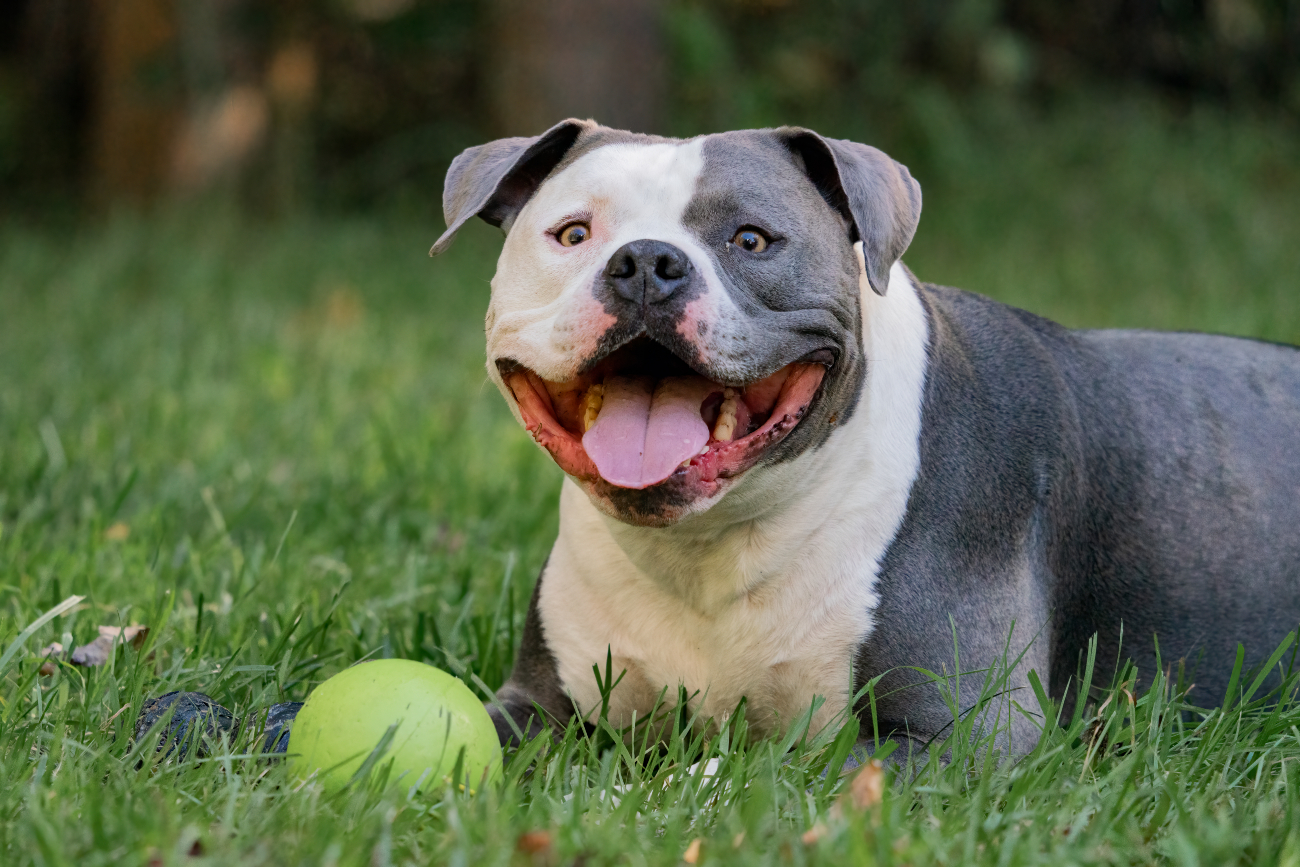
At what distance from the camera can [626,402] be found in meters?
2.52

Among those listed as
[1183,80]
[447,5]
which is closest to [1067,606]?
[447,5]

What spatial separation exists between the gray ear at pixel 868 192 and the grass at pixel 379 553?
879 millimetres

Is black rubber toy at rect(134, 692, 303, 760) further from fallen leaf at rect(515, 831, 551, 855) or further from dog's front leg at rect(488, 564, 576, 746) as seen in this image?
fallen leaf at rect(515, 831, 551, 855)

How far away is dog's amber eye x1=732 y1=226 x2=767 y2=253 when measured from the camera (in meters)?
2.54

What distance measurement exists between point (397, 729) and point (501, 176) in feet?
3.49

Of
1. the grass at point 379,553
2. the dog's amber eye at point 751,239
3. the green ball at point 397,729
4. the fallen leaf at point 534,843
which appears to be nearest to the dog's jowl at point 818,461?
the dog's amber eye at point 751,239

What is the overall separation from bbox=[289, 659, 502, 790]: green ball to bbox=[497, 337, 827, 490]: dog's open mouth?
0.47 metres

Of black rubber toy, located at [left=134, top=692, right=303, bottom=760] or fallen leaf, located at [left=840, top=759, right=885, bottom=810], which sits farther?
black rubber toy, located at [left=134, top=692, right=303, bottom=760]

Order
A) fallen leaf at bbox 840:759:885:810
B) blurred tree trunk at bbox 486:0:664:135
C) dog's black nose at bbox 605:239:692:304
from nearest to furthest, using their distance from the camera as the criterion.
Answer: fallen leaf at bbox 840:759:885:810 < dog's black nose at bbox 605:239:692:304 < blurred tree trunk at bbox 486:0:664:135

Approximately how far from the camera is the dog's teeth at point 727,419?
2488 millimetres

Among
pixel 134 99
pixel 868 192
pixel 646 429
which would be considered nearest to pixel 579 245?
pixel 646 429

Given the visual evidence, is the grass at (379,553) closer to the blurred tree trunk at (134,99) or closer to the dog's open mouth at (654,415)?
the dog's open mouth at (654,415)

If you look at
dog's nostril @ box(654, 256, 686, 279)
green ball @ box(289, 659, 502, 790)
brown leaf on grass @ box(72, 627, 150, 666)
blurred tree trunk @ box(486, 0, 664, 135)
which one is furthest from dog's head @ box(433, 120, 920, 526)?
blurred tree trunk @ box(486, 0, 664, 135)

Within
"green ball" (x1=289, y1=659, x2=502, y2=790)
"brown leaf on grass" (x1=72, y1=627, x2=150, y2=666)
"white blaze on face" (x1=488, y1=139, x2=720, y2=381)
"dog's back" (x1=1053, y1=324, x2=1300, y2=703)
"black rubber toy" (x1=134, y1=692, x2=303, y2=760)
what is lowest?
"brown leaf on grass" (x1=72, y1=627, x2=150, y2=666)
